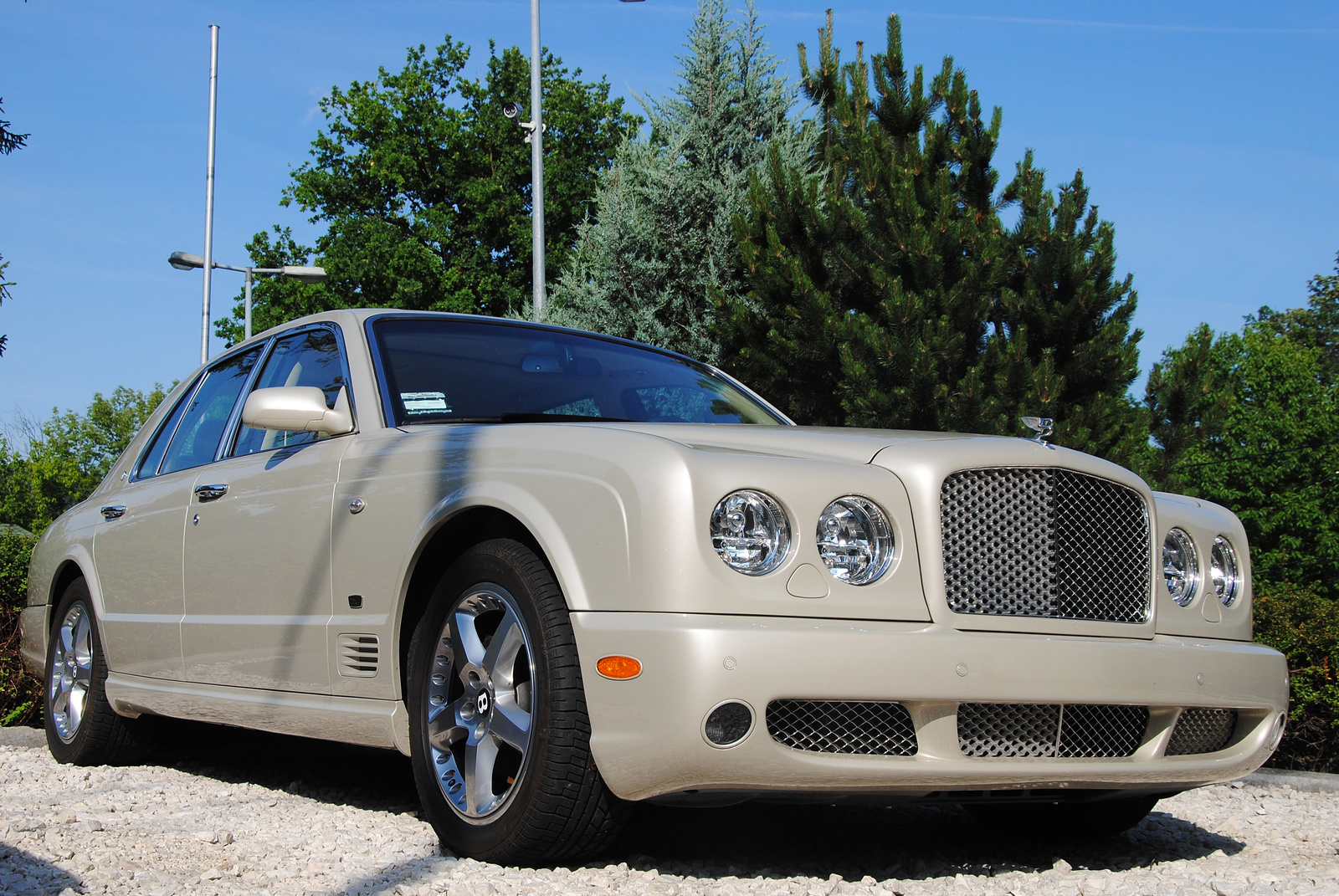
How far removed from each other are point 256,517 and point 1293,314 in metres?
69.9

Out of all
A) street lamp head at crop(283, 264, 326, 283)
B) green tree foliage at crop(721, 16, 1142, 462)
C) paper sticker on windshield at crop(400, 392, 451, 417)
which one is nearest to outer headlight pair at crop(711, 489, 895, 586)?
paper sticker on windshield at crop(400, 392, 451, 417)

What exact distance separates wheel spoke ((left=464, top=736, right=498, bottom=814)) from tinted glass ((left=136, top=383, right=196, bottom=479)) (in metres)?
2.92

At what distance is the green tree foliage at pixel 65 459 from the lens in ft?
178

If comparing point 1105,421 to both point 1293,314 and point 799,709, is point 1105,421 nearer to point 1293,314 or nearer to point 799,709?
point 799,709

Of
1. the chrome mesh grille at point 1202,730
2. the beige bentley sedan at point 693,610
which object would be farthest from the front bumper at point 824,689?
the chrome mesh grille at point 1202,730

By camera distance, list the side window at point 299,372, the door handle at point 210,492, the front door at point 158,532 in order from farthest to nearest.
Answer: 1. the front door at point 158,532
2. the door handle at point 210,492
3. the side window at point 299,372

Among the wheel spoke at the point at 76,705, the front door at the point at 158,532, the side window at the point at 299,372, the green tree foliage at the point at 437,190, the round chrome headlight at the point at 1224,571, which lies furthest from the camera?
the green tree foliage at the point at 437,190

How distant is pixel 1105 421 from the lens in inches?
439

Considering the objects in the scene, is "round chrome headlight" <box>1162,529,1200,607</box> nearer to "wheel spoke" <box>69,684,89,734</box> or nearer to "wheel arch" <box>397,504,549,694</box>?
"wheel arch" <box>397,504,549,694</box>

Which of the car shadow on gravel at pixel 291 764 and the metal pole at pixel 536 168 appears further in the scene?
the metal pole at pixel 536 168

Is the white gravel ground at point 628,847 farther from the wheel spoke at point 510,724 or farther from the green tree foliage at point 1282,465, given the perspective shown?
the green tree foliage at point 1282,465

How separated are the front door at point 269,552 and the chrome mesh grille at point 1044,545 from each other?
6.56 ft

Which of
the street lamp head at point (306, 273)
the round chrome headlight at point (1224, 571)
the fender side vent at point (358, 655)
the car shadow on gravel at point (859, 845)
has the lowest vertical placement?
the car shadow on gravel at point (859, 845)

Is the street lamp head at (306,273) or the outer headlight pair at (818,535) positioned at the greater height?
the street lamp head at (306,273)
